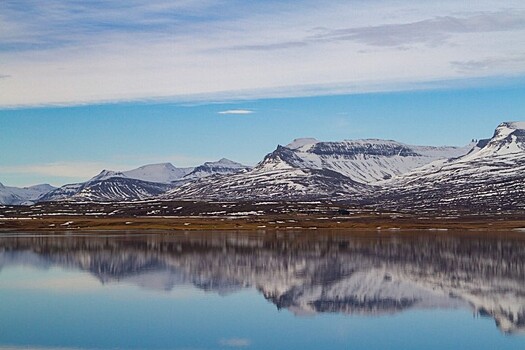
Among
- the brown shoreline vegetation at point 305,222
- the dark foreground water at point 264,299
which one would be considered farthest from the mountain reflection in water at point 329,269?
the brown shoreline vegetation at point 305,222

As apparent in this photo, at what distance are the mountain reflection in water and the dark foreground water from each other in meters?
0.11

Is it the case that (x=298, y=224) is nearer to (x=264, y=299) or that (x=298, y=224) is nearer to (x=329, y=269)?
(x=329, y=269)

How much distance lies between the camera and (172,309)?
3931cm

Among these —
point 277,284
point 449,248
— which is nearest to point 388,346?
point 277,284

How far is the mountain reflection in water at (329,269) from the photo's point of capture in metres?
42.3

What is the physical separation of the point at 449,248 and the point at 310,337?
5206 centimetres

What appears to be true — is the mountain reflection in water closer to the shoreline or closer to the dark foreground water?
the dark foreground water

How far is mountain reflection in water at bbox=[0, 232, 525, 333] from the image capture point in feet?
139

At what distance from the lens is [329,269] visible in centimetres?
6006

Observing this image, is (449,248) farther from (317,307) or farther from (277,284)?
(317,307)

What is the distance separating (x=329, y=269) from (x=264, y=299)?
16766 mm

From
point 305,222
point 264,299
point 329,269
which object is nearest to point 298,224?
point 305,222

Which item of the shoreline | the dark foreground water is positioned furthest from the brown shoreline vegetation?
the dark foreground water

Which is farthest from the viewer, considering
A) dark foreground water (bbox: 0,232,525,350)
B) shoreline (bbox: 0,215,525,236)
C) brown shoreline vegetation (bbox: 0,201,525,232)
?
brown shoreline vegetation (bbox: 0,201,525,232)
